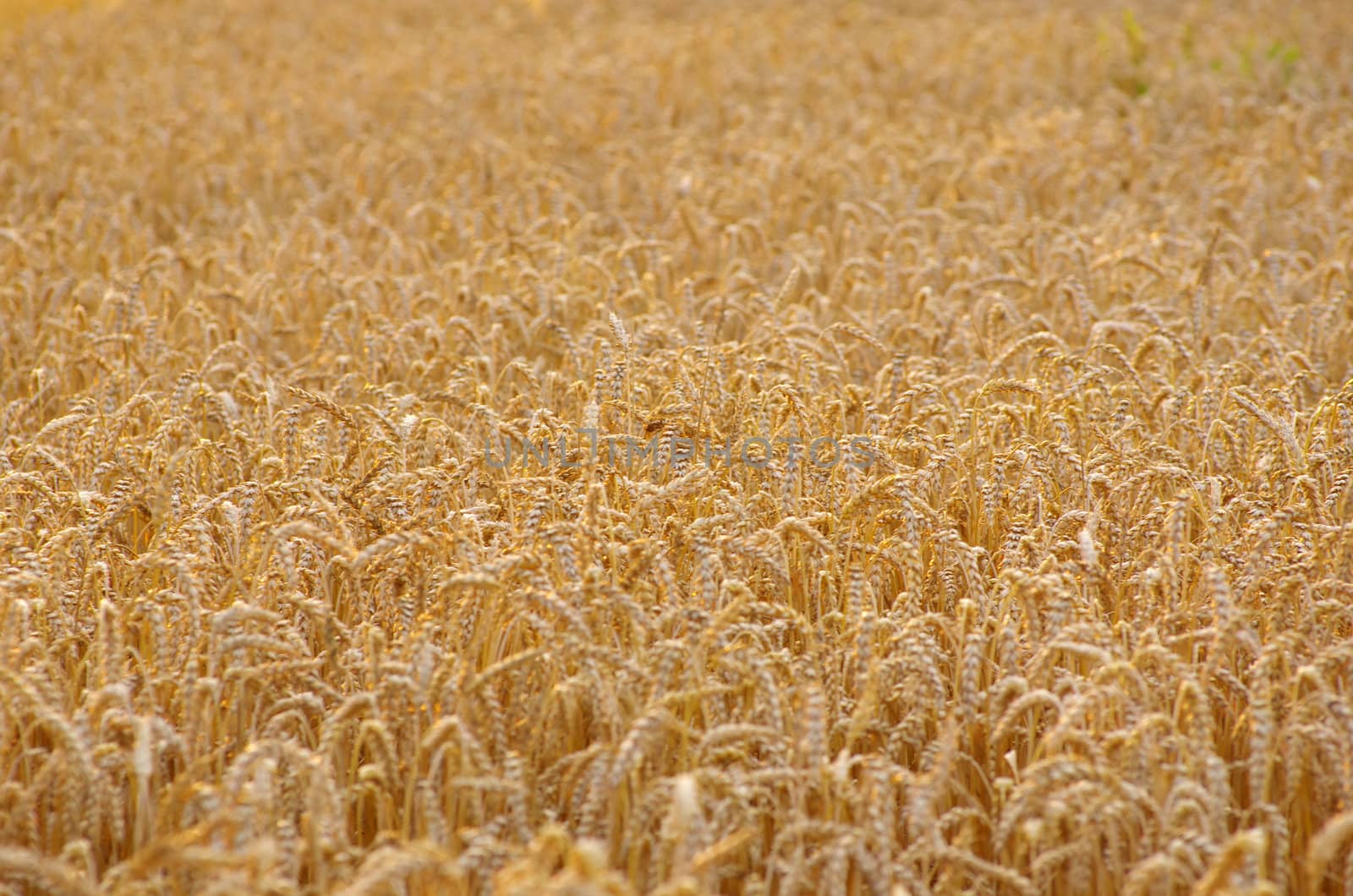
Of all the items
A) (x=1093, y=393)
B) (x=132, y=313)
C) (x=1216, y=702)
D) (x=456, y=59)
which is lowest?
(x=1216, y=702)

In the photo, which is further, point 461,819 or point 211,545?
point 211,545

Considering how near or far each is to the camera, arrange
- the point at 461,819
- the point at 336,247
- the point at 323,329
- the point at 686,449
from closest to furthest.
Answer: the point at 461,819
the point at 686,449
the point at 323,329
the point at 336,247

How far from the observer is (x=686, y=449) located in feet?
8.75

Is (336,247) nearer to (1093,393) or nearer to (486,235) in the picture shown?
(486,235)

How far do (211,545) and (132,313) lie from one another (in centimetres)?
147

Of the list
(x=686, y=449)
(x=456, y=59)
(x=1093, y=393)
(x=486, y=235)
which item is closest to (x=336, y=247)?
(x=486, y=235)

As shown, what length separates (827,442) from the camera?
2.80 m

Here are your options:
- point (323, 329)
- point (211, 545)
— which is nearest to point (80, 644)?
point (211, 545)

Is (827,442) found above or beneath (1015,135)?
beneath

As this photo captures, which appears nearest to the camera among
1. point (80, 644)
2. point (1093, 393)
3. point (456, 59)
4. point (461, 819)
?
point (461, 819)

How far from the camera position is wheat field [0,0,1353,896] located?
65.2 inches

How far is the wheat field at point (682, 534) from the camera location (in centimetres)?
166

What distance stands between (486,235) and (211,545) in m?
2.84

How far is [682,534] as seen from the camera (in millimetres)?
2197
